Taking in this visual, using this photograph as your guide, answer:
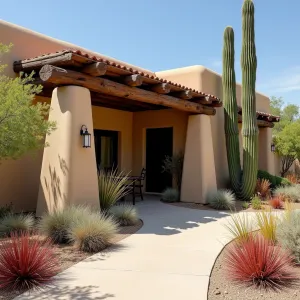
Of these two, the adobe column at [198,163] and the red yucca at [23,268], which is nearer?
the red yucca at [23,268]

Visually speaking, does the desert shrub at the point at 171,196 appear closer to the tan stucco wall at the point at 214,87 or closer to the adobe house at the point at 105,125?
the adobe house at the point at 105,125

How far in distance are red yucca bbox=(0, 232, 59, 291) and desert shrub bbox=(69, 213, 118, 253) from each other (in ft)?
3.88

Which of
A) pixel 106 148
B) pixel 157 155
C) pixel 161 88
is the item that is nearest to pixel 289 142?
pixel 157 155

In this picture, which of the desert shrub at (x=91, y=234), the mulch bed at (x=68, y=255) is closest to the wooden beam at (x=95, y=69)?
the desert shrub at (x=91, y=234)

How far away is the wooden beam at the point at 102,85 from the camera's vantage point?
22.8 ft

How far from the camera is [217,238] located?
6656 millimetres

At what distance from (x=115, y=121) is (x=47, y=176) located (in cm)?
A: 567

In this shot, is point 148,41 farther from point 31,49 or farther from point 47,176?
point 47,176

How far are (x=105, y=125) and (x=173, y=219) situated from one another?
211 inches

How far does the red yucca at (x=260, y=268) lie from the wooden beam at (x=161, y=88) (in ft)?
18.9

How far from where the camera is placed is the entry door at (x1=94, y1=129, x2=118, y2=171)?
1256 centimetres

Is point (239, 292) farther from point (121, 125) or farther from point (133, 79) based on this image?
point (121, 125)

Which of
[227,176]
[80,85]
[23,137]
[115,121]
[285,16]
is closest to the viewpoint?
[23,137]

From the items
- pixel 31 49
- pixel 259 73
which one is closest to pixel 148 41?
pixel 259 73
